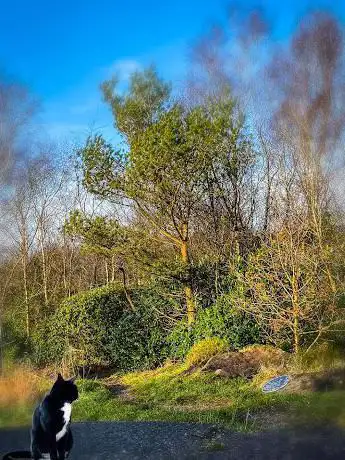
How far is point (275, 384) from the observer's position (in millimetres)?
5594

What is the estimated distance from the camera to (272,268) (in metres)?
6.70

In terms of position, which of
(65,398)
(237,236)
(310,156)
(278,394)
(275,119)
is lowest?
(278,394)

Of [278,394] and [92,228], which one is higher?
[92,228]

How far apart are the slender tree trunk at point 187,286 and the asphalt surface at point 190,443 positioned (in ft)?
10.3

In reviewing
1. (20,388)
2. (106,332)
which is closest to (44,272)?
(106,332)

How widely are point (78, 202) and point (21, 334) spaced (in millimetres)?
2322

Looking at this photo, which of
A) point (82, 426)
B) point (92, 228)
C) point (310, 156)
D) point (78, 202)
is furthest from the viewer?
point (78, 202)

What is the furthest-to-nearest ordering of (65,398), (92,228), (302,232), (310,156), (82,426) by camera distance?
(92,228) < (310,156) < (302,232) < (82,426) < (65,398)

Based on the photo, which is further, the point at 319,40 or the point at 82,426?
the point at 319,40

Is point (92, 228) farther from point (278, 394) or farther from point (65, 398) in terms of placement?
point (65, 398)

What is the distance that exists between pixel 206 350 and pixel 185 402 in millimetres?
1436

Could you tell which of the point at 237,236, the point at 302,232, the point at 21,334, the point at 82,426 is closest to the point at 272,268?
the point at 302,232

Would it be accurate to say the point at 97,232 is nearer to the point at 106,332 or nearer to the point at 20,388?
the point at 106,332

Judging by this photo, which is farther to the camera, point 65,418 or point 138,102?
point 138,102
